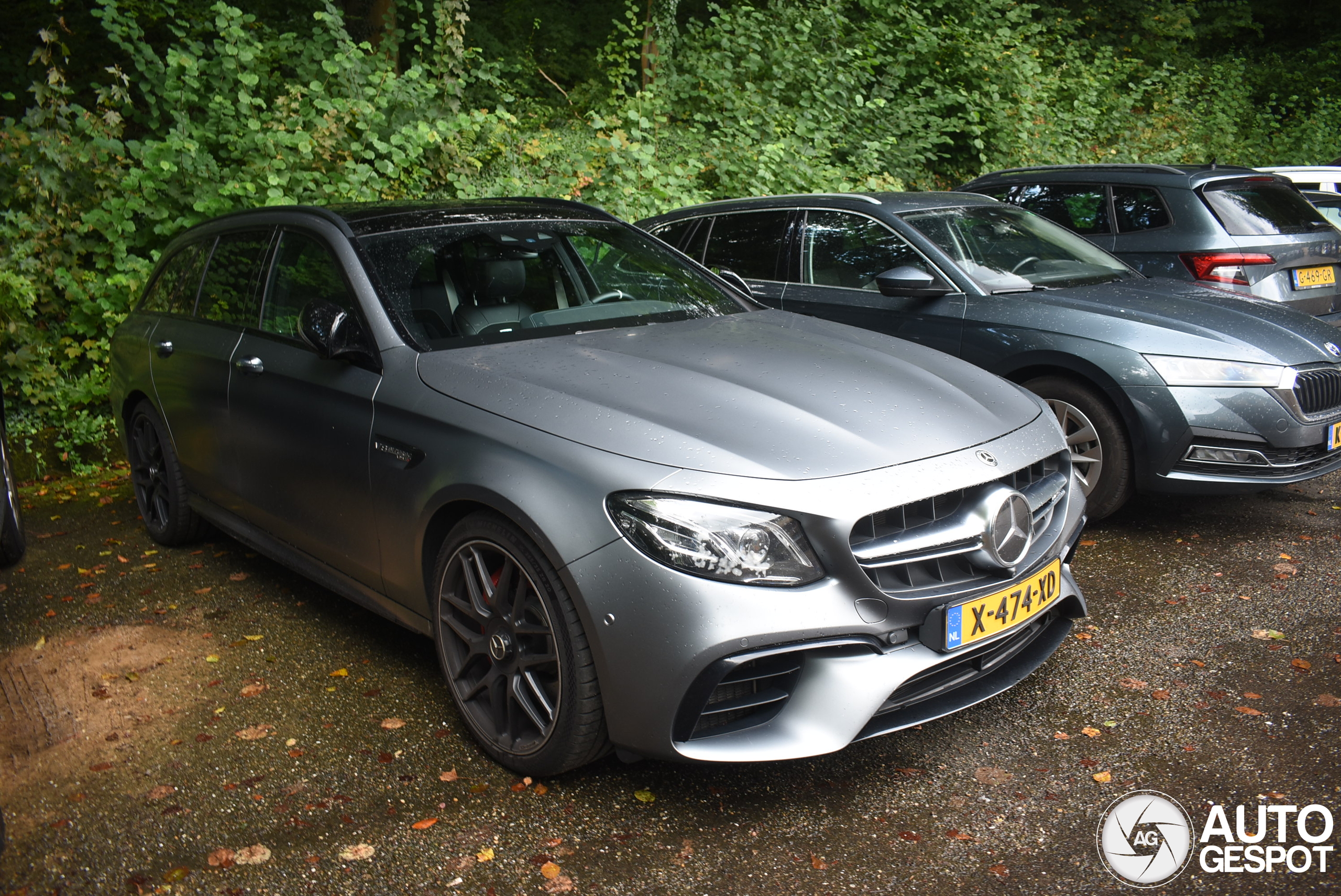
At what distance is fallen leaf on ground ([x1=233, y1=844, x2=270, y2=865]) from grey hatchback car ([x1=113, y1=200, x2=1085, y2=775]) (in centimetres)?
64

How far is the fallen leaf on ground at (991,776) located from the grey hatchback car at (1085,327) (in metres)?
1.57

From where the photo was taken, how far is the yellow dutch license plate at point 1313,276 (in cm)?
622

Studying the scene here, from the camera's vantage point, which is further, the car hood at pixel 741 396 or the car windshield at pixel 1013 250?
the car windshield at pixel 1013 250

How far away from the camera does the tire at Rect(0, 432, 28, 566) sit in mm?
3443

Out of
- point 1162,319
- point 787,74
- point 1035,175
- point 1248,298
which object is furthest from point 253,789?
point 787,74

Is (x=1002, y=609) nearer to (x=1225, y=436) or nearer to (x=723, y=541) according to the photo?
(x=723, y=541)

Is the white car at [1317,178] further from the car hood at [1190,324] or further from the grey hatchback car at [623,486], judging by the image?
the grey hatchback car at [623,486]

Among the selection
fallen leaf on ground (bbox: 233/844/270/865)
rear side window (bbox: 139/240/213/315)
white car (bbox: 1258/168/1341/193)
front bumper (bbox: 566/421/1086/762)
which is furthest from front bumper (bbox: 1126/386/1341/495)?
white car (bbox: 1258/168/1341/193)

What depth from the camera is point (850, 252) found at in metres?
5.64

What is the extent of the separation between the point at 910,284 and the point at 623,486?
9.79ft

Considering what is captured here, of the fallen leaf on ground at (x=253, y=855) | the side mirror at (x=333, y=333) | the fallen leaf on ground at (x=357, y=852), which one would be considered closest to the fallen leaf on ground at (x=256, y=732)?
the fallen leaf on ground at (x=253, y=855)

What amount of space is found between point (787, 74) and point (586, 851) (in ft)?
31.1

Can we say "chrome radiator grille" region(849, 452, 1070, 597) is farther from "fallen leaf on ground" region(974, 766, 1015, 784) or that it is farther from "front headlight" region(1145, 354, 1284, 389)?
"front headlight" region(1145, 354, 1284, 389)

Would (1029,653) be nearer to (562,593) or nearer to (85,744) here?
(562,593)
